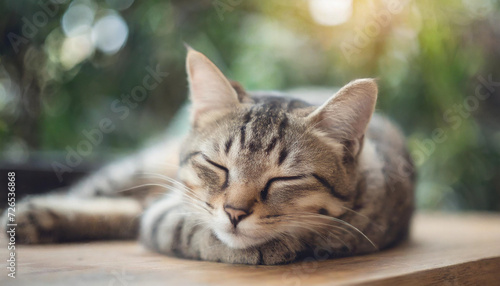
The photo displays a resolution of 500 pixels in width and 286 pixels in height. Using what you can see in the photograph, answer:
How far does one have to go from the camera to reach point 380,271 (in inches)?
33.3

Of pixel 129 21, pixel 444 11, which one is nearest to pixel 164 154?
pixel 129 21

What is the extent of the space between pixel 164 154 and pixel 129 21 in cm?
76

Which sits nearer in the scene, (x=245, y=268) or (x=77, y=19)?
(x=245, y=268)

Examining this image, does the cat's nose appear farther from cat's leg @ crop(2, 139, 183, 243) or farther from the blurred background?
the blurred background

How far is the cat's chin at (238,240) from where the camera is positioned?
0.92 m

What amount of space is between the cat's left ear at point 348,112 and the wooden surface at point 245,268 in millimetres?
301

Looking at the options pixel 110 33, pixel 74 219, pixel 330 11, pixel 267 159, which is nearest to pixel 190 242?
pixel 267 159

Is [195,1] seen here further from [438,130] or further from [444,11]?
[438,130]

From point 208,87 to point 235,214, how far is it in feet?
1.22

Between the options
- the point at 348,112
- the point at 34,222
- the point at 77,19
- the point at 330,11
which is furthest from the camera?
the point at 77,19

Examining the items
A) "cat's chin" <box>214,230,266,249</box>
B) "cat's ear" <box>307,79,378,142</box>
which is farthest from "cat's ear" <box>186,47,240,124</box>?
"cat's chin" <box>214,230,266,249</box>

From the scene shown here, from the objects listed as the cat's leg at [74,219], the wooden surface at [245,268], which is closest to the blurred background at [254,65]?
the cat's leg at [74,219]

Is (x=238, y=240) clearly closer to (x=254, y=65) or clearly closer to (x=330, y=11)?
(x=330, y=11)

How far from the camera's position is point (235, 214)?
883 millimetres
